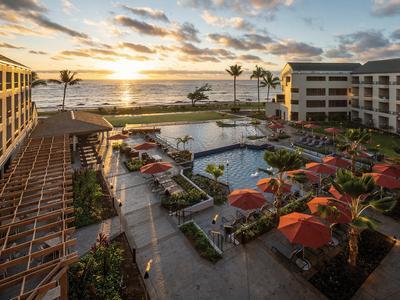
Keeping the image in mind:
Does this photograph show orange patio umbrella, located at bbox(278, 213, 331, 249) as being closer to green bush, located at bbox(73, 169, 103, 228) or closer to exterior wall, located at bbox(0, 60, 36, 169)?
green bush, located at bbox(73, 169, 103, 228)

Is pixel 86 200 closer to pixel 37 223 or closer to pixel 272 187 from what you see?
pixel 37 223

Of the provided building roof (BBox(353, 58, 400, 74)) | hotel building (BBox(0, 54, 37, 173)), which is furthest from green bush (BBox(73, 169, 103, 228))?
building roof (BBox(353, 58, 400, 74))

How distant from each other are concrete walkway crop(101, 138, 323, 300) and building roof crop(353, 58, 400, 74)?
46.9m

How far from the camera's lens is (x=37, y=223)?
16312mm

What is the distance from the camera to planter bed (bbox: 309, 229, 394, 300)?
11.0 m

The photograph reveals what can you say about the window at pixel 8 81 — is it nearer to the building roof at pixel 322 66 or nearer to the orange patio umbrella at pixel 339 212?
the orange patio umbrella at pixel 339 212

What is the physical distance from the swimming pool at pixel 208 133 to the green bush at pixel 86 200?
1539cm

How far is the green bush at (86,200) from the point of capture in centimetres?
1659

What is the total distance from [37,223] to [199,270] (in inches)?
440

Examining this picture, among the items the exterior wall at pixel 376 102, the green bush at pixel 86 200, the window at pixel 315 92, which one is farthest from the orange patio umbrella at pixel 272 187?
the window at pixel 315 92

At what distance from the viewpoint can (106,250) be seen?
12070mm

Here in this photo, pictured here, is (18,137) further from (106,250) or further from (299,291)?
(299,291)

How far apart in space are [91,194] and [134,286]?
32.0 ft

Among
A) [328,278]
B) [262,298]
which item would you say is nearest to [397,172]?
[328,278]
